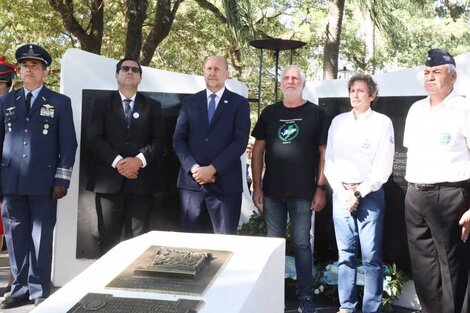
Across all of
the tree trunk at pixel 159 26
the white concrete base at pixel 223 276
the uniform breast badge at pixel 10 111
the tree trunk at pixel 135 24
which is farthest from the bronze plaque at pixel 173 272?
the tree trunk at pixel 159 26

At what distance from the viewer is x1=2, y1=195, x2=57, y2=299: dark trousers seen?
412 cm

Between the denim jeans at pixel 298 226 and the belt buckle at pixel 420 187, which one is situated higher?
the belt buckle at pixel 420 187

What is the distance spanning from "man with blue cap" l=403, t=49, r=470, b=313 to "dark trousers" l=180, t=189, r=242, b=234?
1193mm

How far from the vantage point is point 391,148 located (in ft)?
12.6

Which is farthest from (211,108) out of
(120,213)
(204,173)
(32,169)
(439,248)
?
(439,248)

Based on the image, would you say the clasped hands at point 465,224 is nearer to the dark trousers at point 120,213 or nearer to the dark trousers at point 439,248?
the dark trousers at point 439,248

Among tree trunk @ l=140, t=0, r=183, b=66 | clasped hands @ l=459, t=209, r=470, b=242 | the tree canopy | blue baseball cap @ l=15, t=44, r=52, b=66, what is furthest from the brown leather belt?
tree trunk @ l=140, t=0, r=183, b=66

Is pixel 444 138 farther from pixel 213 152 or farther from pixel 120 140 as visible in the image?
pixel 120 140

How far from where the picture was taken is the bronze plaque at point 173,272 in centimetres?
242

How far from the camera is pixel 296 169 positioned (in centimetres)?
402

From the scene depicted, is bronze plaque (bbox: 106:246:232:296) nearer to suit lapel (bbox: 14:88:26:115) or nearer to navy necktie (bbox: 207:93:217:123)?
navy necktie (bbox: 207:93:217:123)

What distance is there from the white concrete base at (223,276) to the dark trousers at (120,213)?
1014mm

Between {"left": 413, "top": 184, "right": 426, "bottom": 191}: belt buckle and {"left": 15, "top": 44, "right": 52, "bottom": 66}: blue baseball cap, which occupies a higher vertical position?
{"left": 15, "top": 44, "right": 52, "bottom": 66}: blue baseball cap

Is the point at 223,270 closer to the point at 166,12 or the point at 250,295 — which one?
the point at 250,295
